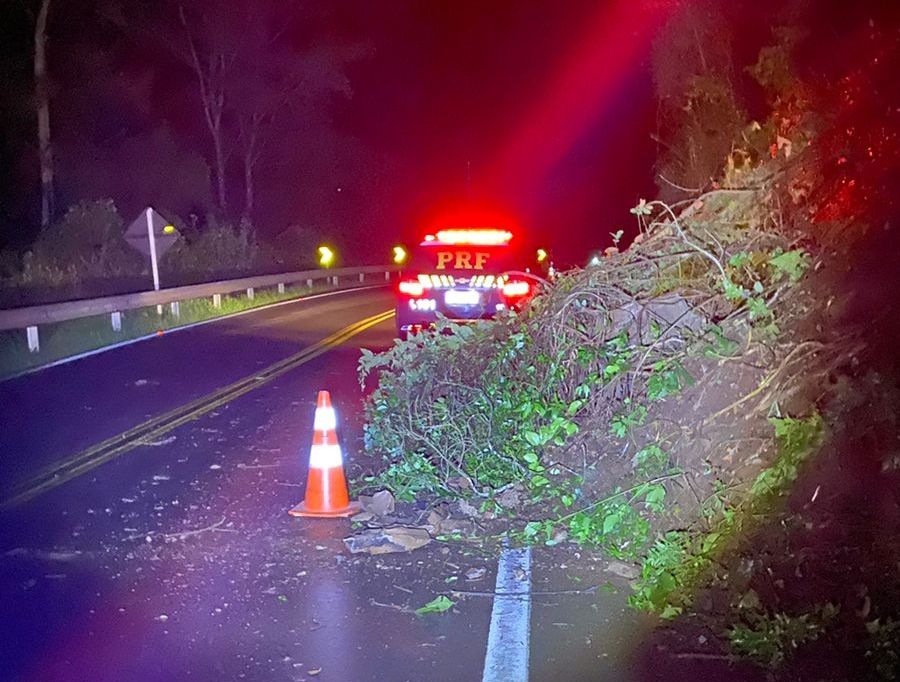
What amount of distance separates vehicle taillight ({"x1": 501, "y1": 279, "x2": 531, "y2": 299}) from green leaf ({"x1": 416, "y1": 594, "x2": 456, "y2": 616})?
769cm

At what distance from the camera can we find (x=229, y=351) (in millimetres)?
14992

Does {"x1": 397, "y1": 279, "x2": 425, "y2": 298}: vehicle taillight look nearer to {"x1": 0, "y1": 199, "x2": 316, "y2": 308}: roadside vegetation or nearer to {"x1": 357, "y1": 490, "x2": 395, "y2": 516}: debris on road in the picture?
{"x1": 357, "y1": 490, "x2": 395, "y2": 516}: debris on road

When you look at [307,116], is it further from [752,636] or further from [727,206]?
[752,636]

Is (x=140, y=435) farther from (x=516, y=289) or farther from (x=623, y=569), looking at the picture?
(x=516, y=289)

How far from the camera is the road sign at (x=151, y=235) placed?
2025 centimetres

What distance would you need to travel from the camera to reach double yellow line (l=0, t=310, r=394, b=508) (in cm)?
724

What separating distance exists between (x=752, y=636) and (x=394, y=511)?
2927 mm

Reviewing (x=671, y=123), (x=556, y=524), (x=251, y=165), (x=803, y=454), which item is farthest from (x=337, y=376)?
(x=251, y=165)

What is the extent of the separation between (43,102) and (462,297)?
65.0ft

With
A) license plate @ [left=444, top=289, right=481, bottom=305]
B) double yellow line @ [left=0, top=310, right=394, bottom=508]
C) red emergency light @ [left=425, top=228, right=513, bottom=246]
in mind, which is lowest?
double yellow line @ [left=0, top=310, right=394, bottom=508]

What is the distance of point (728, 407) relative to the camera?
19.4 feet

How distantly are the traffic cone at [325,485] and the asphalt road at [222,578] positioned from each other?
136mm

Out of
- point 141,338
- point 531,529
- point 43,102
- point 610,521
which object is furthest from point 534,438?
point 43,102

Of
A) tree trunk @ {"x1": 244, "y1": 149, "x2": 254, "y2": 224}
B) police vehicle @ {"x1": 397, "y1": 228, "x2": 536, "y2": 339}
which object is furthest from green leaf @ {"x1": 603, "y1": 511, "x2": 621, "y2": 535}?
tree trunk @ {"x1": 244, "y1": 149, "x2": 254, "y2": 224}
